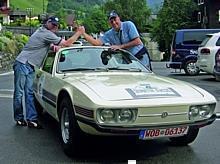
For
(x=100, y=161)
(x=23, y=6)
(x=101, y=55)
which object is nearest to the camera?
(x=100, y=161)

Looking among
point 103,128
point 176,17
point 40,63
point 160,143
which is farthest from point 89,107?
point 176,17

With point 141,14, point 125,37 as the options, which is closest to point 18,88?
point 125,37

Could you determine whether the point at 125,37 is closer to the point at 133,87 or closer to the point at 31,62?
the point at 31,62

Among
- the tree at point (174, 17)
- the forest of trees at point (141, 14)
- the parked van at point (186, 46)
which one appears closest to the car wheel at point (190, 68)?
the parked van at point (186, 46)

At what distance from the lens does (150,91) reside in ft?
19.6

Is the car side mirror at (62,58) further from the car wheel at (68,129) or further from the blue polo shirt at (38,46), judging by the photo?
the car wheel at (68,129)

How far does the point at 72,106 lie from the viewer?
6.14 meters

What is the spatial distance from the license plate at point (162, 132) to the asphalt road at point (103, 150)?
39 centimetres

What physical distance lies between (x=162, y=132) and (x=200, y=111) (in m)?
0.56

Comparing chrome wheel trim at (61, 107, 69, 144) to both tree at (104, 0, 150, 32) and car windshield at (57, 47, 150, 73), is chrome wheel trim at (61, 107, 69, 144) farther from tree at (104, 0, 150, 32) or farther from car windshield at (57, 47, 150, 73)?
tree at (104, 0, 150, 32)

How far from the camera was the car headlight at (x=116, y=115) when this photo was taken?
5.64 m

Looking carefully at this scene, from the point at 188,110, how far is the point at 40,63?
3.26 metres

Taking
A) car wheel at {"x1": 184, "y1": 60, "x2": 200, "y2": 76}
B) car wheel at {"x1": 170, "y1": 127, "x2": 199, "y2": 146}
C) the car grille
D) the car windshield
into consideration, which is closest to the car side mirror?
the car windshield

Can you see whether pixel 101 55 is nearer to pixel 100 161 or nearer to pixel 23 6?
pixel 100 161
